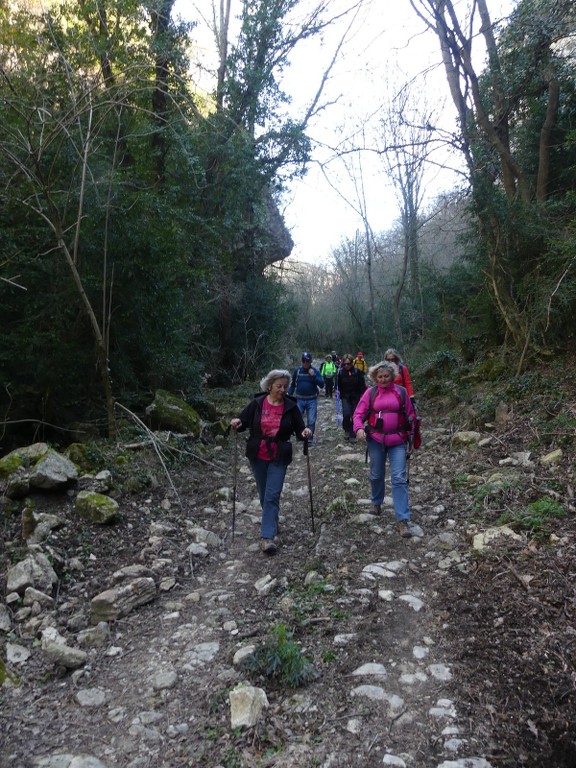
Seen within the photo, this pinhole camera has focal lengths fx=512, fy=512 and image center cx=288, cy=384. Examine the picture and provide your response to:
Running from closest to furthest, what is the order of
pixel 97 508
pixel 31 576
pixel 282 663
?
pixel 282 663, pixel 31 576, pixel 97 508

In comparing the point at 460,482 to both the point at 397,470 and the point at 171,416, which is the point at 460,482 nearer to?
the point at 397,470

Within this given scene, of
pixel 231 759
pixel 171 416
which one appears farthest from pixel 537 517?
pixel 171 416

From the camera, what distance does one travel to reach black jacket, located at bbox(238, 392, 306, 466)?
560 cm

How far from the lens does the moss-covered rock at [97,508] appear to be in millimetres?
5891

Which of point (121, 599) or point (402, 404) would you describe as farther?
point (402, 404)

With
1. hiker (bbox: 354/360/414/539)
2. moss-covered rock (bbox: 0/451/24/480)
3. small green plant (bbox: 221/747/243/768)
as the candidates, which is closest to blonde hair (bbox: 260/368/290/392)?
hiker (bbox: 354/360/414/539)

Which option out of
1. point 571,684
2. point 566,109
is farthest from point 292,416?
point 566,109

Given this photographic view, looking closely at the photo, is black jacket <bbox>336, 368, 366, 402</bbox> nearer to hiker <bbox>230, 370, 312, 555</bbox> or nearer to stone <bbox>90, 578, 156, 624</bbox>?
hiker <bbox>230, 370, 312, 555</bbox>

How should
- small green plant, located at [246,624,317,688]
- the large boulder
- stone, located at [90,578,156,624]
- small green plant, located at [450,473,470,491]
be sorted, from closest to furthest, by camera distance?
1. small green plant, located at [246,624,317,688]
2. stone, located at [90,578,156,624]
3. the large boulder
4. small green plant, located at [450,473,470,491]

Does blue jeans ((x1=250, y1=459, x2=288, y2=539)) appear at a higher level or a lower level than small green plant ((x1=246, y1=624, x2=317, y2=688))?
higher

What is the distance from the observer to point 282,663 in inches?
130

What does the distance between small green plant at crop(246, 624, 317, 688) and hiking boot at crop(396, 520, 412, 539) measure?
231 centimetres

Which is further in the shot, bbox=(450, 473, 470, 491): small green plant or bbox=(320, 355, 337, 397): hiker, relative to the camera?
bbox=(320, 355, 337, 397): hiker

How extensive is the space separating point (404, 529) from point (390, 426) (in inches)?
44.3
